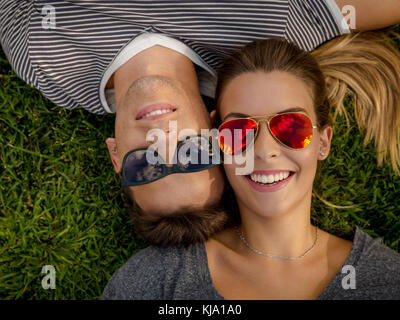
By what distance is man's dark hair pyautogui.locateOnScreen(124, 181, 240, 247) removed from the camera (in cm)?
256

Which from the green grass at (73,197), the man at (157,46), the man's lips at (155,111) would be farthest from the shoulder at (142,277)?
the man's lips at (155,111)

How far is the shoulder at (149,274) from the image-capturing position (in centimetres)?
257

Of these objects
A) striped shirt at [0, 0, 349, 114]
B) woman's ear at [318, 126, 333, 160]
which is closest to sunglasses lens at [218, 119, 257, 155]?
woman's ear at [318, 126, 333, 160]

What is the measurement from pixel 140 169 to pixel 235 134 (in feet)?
2.24

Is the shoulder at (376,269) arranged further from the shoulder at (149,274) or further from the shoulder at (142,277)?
the shoulder at (142,277)

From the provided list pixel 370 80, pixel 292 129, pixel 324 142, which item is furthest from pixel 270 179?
pixel 370 80

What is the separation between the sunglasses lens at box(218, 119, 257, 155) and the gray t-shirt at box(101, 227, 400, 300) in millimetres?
851

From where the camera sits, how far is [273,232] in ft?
8.39

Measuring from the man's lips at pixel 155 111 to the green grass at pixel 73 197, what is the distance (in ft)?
3.09

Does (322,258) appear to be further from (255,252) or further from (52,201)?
(52,201)

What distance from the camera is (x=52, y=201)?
127 inches

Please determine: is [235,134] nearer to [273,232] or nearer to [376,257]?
[273,232]

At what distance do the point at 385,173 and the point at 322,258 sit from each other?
1.10 metres
